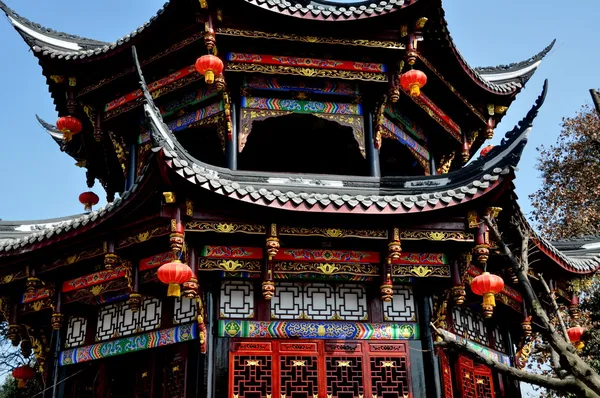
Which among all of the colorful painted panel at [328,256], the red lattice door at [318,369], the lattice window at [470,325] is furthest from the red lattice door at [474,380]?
the colorful painted panel at [328,256]

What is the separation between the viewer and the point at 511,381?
11.0 meters

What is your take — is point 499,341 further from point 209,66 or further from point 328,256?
point 209,66

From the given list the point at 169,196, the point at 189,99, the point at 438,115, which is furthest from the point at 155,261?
the point at 438,115

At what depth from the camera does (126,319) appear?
1005 cm

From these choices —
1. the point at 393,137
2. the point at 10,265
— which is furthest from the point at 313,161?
the point at 10,265

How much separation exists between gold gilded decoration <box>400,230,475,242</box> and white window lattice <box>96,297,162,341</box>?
367 cm

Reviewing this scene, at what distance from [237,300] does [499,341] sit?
16.1ft

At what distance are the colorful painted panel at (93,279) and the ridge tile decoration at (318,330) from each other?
1872mm

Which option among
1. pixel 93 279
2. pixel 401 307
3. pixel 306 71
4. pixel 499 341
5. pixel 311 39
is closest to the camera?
pixel 401 307

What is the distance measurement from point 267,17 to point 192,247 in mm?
3842

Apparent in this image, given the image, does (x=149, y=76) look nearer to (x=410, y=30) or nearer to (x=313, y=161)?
(x=313, y=161)

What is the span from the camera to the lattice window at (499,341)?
11342 mm

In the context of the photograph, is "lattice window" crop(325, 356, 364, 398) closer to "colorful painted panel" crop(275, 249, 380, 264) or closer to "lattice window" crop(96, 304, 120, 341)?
"colorful painted panel" crop(275, 249, 380, 264)

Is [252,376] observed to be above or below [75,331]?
below
